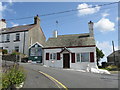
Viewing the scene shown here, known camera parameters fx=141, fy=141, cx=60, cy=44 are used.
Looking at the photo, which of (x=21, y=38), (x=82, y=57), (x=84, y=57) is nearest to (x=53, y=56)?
(x=82, y=57)

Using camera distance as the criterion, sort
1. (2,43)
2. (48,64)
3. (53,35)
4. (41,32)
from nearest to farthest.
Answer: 1. (48,64)
2. (53,35)
3. (2,43)
4. (41,32)

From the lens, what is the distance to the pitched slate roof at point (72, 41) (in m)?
22.6

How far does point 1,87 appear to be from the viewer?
740cm

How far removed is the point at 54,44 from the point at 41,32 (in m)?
11.9

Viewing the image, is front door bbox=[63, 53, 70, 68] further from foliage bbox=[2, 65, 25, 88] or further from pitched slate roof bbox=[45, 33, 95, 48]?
foliage bbox=[2, 65, 25, 88]

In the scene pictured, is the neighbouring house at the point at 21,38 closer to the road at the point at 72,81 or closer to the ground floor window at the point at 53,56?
the ground floor window at the point at 53,56

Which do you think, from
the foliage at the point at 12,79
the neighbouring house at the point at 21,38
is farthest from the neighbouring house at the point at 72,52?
the foliage at the point at 12,79

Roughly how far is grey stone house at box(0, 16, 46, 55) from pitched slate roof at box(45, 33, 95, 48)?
6.44 meters

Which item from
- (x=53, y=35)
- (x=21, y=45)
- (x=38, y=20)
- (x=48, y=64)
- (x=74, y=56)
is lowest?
(x=48, y=64)

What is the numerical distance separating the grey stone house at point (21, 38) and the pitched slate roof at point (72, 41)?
644cm

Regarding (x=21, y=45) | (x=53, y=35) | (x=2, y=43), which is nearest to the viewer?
(x=53, y=35)

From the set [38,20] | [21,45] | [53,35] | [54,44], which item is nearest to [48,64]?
[54,44]

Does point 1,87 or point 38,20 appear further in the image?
point 38,20

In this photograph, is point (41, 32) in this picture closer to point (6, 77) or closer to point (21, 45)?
point (21, 45)
